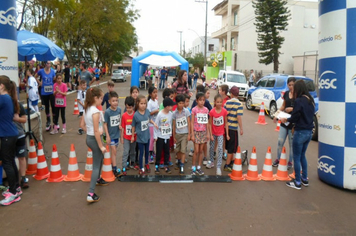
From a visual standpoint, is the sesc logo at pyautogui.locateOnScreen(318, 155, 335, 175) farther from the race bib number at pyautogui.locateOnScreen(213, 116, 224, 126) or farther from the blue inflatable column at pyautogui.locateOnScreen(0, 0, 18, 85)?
the blue inflatable column at pyautogui.locateOnScreen(0, 0, 18, 85)

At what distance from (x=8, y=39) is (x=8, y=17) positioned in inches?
15.7

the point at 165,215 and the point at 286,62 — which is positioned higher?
the point at 286,62

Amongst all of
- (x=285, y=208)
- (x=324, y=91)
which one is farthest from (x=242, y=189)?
(x=324, y=91)

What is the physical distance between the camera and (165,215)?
4.34 m

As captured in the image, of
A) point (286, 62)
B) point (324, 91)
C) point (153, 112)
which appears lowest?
point (153, 112)

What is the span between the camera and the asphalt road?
3955mm

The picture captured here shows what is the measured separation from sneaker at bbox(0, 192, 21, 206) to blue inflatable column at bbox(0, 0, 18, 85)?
2187mm

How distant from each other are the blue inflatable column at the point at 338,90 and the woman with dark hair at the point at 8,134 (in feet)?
17.5

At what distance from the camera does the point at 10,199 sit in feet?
15.2

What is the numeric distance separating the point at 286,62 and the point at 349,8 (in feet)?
114

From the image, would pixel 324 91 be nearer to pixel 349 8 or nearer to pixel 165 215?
pixel 349 8

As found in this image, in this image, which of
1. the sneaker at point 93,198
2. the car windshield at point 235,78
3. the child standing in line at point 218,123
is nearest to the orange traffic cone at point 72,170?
the sneaker at point 93,198

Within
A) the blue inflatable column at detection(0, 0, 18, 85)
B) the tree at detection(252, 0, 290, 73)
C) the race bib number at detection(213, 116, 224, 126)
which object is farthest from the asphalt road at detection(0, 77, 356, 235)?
the tree at detection(252, 0, 290, 73)

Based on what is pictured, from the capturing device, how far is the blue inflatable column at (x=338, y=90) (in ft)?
16.7
